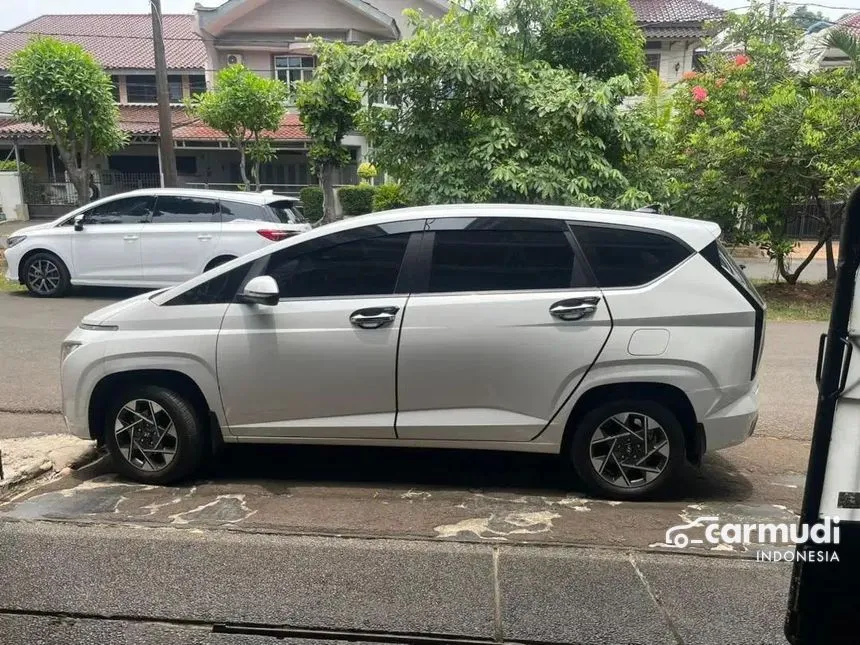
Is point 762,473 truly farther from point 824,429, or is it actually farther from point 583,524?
point 824,429

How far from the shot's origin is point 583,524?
4043mm

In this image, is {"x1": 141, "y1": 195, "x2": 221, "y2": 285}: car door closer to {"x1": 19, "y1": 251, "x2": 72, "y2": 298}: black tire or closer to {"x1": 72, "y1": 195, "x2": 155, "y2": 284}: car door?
{"x1": 72, "y1": 195, "x2": 155, "y2": 284}: car door

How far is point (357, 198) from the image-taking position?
24344mm

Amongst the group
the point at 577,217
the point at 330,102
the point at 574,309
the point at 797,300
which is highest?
the point at 330,102

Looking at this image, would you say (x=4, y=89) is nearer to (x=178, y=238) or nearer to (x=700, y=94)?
→ (x=178, y=238)

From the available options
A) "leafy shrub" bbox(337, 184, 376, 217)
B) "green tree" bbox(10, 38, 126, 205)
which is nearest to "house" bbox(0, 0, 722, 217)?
"leafy shrub" bbox(337, 184, 376, 217)

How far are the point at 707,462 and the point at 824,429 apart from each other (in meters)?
3.19

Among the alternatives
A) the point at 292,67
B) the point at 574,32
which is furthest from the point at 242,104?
the point at 574,32

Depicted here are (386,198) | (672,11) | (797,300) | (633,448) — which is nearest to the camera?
(633,448)

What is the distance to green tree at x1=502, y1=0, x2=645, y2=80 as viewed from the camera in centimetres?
1174

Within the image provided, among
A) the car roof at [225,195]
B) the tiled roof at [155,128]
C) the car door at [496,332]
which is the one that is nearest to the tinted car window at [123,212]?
the car roof at [225,195]

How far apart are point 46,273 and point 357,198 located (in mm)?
13679

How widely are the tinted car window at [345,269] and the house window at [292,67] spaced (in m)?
23.3

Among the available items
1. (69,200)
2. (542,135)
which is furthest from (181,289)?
(69,200)
